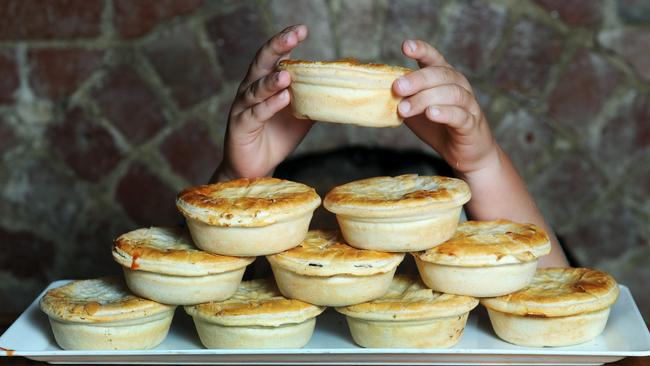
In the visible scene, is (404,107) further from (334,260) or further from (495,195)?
(495,195)

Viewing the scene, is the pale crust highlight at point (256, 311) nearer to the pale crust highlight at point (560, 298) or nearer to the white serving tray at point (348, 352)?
the white serving tray at point (348, 352)

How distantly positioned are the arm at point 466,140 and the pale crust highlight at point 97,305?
532 millimetres

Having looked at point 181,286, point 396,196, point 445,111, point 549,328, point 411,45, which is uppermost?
point 411,45

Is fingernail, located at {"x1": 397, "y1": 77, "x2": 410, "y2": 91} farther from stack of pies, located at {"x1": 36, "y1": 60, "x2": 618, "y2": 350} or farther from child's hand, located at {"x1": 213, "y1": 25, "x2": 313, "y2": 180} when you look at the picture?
child's hand, located at {"x1": 213, "y1": 25, "x2": 313, "y2": 180}

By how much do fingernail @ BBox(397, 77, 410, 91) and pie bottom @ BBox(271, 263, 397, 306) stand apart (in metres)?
0.28

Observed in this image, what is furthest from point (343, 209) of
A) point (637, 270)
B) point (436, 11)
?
point (637, 270)

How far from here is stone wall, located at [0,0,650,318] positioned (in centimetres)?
289

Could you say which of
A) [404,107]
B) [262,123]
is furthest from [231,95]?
[404,107]

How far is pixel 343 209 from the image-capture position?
1261 millimetres

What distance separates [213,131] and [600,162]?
55.3 inches

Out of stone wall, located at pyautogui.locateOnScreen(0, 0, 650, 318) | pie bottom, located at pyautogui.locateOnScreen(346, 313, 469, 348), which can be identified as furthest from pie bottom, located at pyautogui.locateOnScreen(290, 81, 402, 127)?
stone wall, located at pyautogui.locateOnScreen(0, 0, 650, 318)

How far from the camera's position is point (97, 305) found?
1.28 metres

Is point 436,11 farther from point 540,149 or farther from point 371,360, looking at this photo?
point 371,360

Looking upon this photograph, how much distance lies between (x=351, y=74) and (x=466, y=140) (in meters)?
0.34
